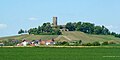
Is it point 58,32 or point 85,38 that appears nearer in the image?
point 85,38

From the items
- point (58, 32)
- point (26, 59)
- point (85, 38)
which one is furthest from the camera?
point (58, 32)

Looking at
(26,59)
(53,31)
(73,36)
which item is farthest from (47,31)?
(26,59)

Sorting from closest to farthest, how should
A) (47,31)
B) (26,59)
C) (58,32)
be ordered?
(26,59) → (58,32) → (47,31)

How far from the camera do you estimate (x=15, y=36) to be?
16338cm

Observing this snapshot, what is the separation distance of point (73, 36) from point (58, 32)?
651 inches

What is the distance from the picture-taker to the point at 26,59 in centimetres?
2619

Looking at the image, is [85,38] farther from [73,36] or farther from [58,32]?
[58,32]

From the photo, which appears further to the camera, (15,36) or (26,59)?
(15,36)

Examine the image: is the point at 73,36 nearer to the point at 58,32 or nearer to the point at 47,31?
the point at 58,32

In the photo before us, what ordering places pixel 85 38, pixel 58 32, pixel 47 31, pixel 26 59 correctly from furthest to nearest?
1. pixel 47 31
2. pixel 58 32
3. pixel 85 38
4. pixel 26 59

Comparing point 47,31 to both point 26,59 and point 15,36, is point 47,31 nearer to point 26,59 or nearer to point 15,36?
point 15,36

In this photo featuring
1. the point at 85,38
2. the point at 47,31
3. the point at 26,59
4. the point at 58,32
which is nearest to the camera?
the point at 26,59

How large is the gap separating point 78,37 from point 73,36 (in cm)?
406

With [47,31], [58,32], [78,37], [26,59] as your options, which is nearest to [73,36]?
[78,37]
